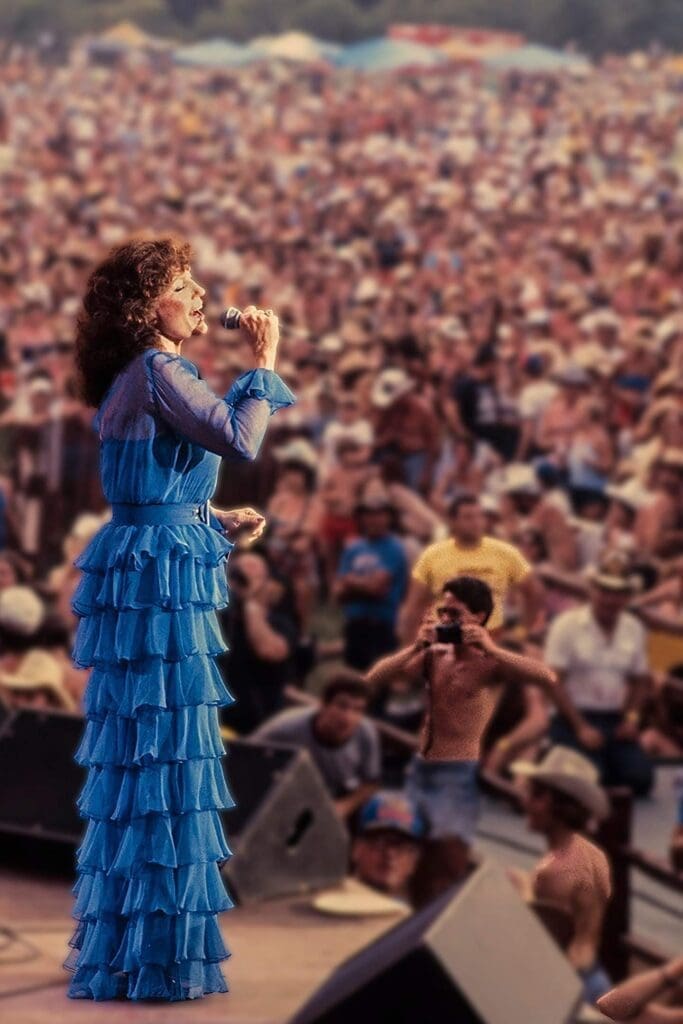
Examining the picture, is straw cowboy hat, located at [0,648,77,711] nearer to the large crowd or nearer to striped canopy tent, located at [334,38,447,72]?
the large crowd

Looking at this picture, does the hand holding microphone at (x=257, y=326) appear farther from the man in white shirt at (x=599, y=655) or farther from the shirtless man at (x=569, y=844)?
the man in white shirt at (x=599, y=655)

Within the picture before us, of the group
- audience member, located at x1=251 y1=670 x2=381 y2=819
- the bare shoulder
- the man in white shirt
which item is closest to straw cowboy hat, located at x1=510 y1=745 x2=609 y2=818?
the bare shoulder

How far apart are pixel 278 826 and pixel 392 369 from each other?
1500cm

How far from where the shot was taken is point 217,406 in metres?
4.33

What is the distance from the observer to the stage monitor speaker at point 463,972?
16.8ft

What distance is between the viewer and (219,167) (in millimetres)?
34094

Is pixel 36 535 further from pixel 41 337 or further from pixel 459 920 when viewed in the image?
pixel 459 920

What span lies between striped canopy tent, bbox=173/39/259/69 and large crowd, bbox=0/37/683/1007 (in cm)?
33

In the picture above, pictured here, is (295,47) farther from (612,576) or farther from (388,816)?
(388,816)

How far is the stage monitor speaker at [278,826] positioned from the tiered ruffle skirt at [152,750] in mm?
4285

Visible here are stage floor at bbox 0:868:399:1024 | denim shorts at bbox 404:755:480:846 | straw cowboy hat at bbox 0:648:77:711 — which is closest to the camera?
stage floor at bbox 0:868:399:1024

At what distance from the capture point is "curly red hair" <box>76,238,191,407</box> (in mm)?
4391

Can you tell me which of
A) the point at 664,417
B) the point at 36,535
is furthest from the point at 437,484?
the point at 36,535

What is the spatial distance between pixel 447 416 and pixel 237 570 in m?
6.69
